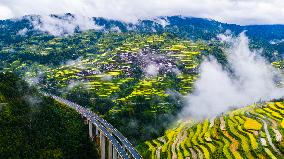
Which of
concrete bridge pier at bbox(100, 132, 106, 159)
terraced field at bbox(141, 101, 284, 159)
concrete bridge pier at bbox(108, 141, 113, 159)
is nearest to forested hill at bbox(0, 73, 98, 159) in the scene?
concrete bridge pier at bbox(100, 132, 106, 159)

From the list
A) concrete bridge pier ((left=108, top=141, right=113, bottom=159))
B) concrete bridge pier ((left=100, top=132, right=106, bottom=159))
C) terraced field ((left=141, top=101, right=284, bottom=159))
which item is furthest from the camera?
concrete bridge pier ((left=100, top=132, right=106, bottom=159))

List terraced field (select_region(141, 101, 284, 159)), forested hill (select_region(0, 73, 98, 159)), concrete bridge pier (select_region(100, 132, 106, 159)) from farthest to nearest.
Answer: concrete bridge pier (select_region(100, 132, 106, 159)), forested hill (select_region(0, 73, 98, 159)), terraced field (select_region(141, 101, 284, 159))

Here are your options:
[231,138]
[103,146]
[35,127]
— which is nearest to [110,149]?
[103,146]

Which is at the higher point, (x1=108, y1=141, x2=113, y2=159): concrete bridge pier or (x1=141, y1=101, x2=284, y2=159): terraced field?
(x1=141, y1=101, x2=284, y2=159): terraced field

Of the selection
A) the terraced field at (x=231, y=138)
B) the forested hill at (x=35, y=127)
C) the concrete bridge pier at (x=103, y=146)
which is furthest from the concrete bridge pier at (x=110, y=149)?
the forested hill at (x=35, y=127)

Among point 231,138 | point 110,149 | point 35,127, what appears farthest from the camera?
point 35,127

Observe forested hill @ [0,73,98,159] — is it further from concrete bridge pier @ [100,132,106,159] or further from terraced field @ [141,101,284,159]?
terraced field @ [141,101,284,159]

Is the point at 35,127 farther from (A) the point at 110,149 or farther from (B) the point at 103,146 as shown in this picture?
(A) the point at 110,149
